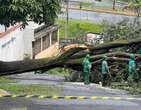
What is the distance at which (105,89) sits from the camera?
21562 millimetres

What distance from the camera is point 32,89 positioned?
67.3 feet

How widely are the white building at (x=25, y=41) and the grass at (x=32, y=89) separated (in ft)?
44.6

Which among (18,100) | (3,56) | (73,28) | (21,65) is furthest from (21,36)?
(21,65)

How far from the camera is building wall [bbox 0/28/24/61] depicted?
3553 centimetres

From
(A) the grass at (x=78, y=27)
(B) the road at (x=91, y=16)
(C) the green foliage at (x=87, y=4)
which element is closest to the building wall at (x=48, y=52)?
(A) the grass at (x=78, y=27)

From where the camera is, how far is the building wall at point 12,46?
1399 inches

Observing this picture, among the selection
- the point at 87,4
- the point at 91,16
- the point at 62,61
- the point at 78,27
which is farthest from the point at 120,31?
the point at 87,4

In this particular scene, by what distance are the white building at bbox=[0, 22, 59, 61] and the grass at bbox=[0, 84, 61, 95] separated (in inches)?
535

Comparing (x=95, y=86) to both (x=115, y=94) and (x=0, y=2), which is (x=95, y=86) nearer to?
(x=115, y=94)

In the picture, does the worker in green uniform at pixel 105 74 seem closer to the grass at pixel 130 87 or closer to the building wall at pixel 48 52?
the grass at pixel 130 87

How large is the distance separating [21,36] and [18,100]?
2302 centimetres

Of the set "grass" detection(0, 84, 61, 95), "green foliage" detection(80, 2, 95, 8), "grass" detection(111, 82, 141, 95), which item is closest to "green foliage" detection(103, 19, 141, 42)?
"grass" detection(111, 82, 141, 95)

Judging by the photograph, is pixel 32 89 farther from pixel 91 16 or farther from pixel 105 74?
pixel 91 16

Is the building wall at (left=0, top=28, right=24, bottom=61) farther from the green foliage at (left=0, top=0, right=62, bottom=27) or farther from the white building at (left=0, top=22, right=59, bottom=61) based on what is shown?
the green foliage at (left=0, top=0, right=62, bottom=27)
